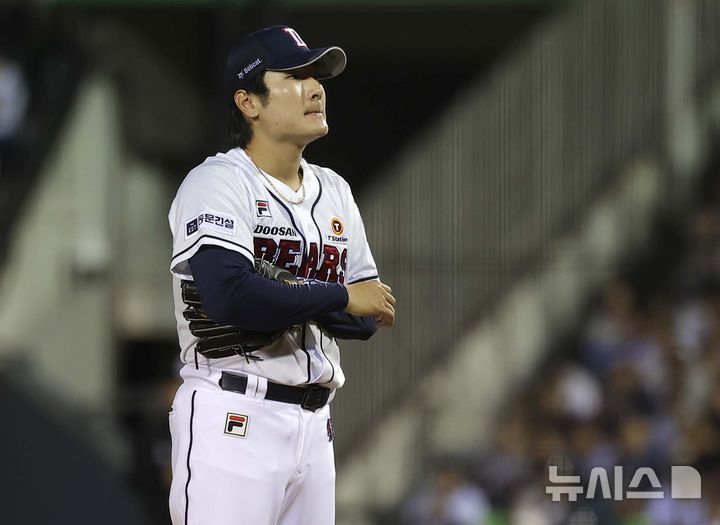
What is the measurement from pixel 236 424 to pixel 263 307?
323mm

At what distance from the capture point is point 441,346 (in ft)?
35.4

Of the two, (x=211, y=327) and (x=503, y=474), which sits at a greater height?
(x=503, y=474)

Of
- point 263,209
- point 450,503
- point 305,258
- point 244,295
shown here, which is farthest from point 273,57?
point 450,503

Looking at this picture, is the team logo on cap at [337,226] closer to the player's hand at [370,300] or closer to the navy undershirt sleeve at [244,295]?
the player's hand at [370,300]

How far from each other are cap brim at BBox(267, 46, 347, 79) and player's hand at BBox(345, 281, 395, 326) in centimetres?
59

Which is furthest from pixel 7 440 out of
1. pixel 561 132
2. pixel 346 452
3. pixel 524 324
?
pixel 561 132

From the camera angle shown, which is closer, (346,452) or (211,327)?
(211,327)

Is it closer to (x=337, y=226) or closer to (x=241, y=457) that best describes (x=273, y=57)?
(x=337, y=226)

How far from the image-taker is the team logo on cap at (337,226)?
3.81m

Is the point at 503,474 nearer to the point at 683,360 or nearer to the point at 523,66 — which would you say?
the point at 683,360

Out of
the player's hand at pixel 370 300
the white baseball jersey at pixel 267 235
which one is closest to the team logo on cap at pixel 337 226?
the white baseball jersey at pixel 267 235

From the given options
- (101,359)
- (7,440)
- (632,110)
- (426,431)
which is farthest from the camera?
(101,359)

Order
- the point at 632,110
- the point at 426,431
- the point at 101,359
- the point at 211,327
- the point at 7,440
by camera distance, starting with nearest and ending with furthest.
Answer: the point at 211,327 → the point at 7,440 → the point at 426,431 → the point at 632,110 → the point at 101,359

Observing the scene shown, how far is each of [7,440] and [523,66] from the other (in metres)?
5.05
